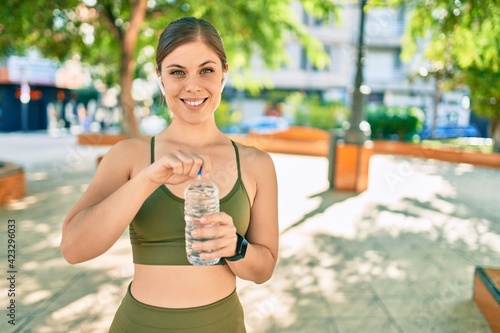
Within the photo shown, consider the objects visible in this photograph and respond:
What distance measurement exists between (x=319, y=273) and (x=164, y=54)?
431 cm

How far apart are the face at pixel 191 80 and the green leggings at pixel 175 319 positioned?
2.35ft

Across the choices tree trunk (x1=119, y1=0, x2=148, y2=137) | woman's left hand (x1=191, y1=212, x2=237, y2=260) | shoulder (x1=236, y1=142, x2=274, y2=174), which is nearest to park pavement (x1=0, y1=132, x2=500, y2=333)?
tree trunk (x1=119, y1=0, x2=148, y2=137)

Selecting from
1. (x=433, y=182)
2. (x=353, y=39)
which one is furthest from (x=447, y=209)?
(x=353, y=39)

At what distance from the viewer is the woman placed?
1628mm

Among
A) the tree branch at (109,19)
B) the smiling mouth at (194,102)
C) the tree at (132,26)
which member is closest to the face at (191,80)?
Result: the smiling mouth at (194,102)

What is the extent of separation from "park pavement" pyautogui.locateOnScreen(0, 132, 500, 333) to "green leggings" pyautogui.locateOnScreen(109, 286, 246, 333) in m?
2.48

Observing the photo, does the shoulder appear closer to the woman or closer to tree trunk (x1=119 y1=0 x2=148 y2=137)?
the woman

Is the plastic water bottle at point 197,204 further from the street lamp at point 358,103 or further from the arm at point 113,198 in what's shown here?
the street lamp at point 358,103

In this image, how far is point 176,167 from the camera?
57.4 inches

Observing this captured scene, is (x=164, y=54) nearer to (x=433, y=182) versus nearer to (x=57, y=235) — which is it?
(x=57, y=235)

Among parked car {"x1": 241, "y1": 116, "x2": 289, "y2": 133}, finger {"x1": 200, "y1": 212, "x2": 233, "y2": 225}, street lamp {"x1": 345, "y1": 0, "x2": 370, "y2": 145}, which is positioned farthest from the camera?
parked car {"x1": 241, "y1": 116, "x2": 289, "y2": 133}

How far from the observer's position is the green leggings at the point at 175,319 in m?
1.72

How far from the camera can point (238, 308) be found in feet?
6.23

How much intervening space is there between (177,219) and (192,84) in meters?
0.50
